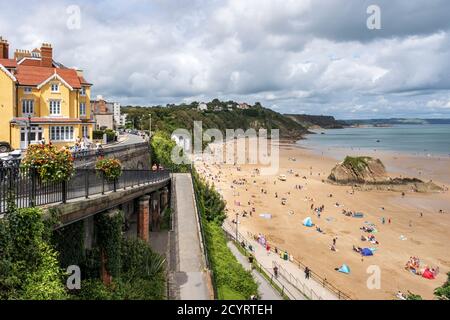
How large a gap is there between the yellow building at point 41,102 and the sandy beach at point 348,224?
59.6ft

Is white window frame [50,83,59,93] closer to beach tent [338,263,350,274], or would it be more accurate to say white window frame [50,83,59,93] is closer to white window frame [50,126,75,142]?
white window frame [50,126,75,142]

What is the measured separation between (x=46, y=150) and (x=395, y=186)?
57.3m

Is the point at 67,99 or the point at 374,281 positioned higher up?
the point at 67,99

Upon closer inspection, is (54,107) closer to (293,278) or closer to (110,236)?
(110,236)

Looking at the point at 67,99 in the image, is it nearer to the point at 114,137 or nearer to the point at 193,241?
the point at 114,137

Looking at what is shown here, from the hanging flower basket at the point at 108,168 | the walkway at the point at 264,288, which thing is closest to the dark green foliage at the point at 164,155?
the walkway at the point at 264,288

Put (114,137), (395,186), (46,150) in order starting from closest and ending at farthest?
(46,150)
(114,137)
(395,186)

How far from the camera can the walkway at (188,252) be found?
14492 mm

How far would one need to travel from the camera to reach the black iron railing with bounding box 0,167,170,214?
28.9 feet

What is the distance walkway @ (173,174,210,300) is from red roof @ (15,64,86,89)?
1442 cm

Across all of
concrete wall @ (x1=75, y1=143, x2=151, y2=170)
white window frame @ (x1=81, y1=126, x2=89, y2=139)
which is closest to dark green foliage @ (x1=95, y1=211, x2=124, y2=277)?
concrete wall @ (x1=75, y1=143, x2=151, y2=170)

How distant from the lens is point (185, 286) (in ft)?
48.6

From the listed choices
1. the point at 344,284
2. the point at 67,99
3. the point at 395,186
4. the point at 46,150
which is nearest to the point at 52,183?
the point at 46,150

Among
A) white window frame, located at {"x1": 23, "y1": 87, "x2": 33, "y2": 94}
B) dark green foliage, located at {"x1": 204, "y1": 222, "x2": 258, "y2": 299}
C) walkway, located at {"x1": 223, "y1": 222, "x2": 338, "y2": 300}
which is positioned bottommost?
walkway, located at {"x1": 223, "y1": 222, "x2": 338, "y2": 300}
